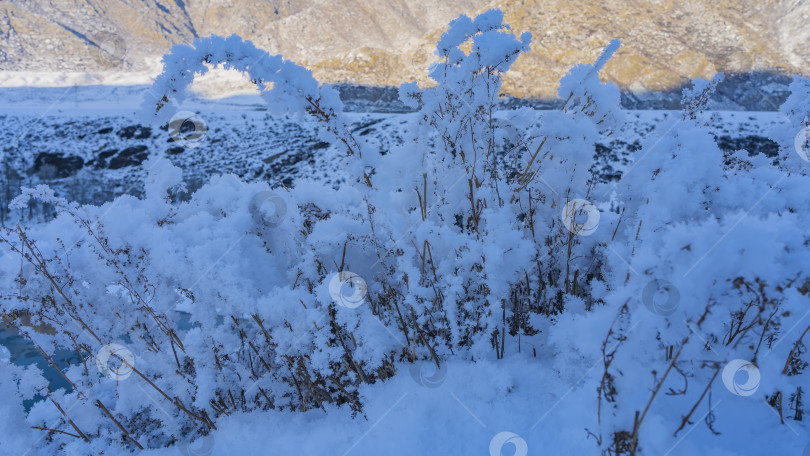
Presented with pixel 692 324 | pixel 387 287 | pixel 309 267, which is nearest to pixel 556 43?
pixel 387 287

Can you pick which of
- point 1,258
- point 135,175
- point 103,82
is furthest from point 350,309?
point 103,82

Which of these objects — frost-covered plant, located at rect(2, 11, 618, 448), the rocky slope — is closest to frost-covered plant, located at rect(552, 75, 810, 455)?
frost-covered plant, located at rect(2, 11, 618, 448)

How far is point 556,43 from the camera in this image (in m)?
30.0

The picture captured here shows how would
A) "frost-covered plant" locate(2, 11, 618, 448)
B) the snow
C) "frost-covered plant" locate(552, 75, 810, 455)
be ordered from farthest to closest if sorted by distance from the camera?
"frost-covered plant" locate(2, 11, 618, 448) → the snow → "frost-covered plant" locate(552, 75, 810, 455)

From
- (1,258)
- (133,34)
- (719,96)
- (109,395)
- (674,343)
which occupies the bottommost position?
(719,96)

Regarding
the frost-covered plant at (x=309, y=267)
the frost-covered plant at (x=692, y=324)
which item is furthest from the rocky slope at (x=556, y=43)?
the frost-covered plant at (x=692, y=324)

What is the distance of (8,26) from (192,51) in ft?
200

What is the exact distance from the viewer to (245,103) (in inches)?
851

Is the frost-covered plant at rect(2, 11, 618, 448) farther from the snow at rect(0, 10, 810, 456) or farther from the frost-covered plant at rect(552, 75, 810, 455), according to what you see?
the frost-covered plant at rect(552, 75, 810, 455)

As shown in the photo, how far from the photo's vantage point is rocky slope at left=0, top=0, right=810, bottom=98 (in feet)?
86.4

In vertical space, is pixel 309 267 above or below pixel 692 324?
below

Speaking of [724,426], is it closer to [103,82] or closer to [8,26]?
[103,82]

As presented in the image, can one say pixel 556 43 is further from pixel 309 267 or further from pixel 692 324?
pixel 692 324

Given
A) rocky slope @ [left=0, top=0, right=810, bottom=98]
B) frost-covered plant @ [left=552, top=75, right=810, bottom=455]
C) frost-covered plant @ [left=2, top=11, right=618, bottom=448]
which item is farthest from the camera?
rocky slope @ [left=0, top=0, right=810, bottom=98]
